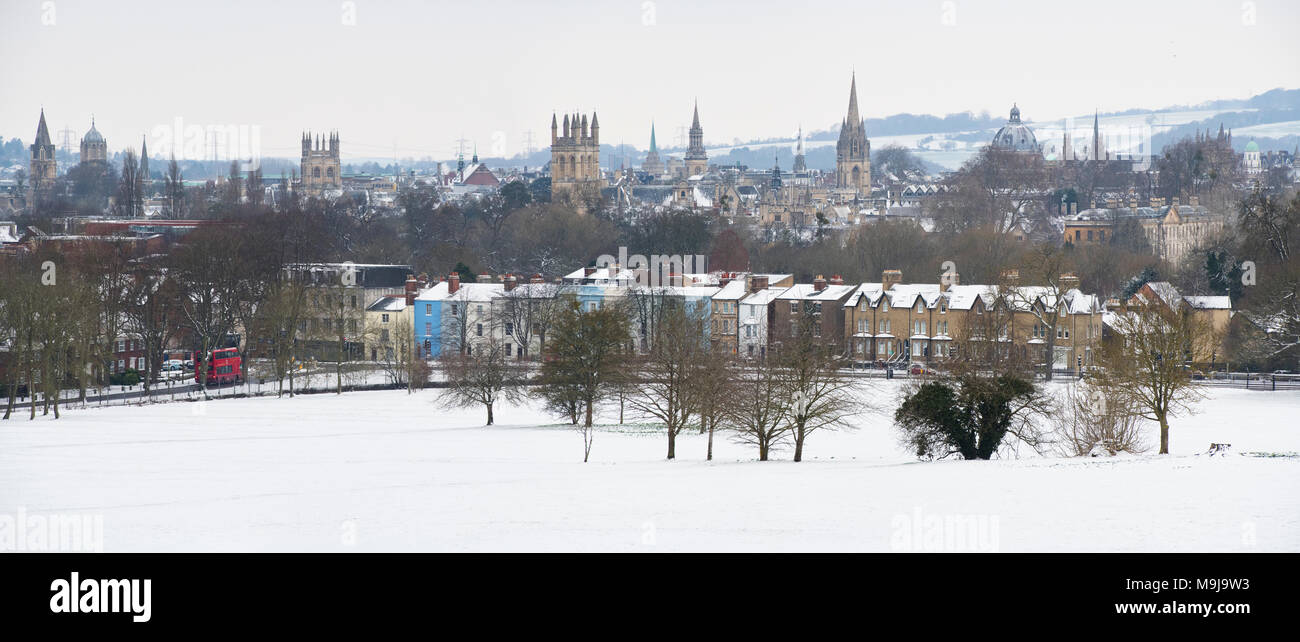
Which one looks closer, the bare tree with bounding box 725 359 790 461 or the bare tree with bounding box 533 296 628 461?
the bare tree with bounding box 725 359 790 461

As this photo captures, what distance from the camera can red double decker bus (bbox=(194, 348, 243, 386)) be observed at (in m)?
50.1

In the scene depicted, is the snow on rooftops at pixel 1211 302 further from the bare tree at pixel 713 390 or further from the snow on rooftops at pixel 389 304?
the snow on rooftops at pixel 389 304

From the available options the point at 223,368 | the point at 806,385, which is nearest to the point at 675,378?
the point at 806,385

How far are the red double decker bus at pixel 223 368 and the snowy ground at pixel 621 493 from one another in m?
14.7

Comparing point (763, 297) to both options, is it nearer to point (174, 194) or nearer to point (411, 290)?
point (411, 290)

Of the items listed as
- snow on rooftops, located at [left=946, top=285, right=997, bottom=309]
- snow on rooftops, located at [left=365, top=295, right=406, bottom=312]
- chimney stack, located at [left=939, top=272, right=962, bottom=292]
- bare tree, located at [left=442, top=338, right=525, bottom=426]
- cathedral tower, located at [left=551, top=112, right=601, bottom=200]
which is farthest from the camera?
cathedral tower, located at [left=551, top=112, right=601, bottom=200]

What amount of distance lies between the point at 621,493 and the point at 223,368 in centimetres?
3007

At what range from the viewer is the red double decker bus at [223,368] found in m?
50.1

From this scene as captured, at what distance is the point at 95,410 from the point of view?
135 ft

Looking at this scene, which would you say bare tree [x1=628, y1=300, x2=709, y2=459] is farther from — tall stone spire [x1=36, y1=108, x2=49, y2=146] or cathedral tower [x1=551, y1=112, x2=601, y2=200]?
tall stone spire [x1=36, y1=108, x2=49, y2=146]

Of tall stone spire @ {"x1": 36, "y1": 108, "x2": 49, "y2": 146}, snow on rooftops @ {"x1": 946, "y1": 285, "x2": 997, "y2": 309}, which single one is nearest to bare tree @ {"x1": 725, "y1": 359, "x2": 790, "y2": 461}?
snow on rooftops @ {"x1": 946, "y1": 285, "x2": 997, "y2": 309}

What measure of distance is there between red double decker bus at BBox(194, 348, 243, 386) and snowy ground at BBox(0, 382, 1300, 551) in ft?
48.1

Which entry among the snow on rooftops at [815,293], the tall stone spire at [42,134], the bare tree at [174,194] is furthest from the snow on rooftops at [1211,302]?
the tall stone spire at [42,134]
